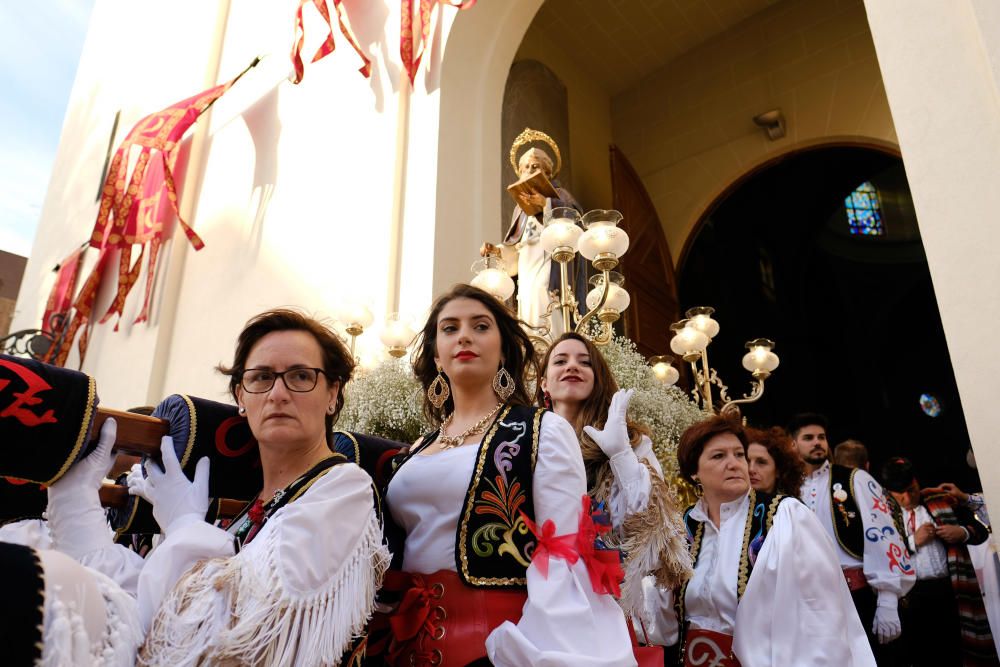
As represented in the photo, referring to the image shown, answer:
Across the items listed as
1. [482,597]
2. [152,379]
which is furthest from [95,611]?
[152,379]

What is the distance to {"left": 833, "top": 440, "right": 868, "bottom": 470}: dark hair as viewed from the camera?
4.44 m

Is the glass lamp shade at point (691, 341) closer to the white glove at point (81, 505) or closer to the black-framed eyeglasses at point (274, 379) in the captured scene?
the black-framed eyeglasses at point (274, 379)

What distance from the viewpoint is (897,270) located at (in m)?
13.8

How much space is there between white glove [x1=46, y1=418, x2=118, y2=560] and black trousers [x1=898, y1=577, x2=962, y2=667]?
4.28 m

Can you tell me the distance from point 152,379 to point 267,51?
10.6ft

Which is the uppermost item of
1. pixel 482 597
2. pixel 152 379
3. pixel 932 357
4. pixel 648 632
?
pixel 932 357

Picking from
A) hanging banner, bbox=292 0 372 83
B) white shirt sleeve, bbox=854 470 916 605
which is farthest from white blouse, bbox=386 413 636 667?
hanging banner, bbox=292 0 372 83

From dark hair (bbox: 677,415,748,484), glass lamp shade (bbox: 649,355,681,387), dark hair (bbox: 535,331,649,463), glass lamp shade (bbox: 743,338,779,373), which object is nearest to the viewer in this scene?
dark hair (bbox: 535,331,649,463)

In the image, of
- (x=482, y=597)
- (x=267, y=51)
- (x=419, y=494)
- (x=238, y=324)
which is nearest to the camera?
(x=482, y=597)

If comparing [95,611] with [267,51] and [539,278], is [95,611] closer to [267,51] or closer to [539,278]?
[539,278]

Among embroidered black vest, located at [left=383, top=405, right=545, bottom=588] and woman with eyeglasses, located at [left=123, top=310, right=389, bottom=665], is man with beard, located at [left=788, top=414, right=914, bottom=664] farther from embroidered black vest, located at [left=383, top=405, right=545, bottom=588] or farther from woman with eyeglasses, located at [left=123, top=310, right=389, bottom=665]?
woman with eyeglasses, located at [left=123, top=310, right=389, bottom=665]

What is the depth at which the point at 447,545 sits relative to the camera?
1.45 meters

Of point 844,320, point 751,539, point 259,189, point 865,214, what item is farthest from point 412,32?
point 865,214

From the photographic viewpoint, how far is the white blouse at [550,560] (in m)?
1.22
